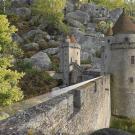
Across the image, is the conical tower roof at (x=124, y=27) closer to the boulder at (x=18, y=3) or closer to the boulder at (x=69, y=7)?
the boulder at (x=69, y=7)

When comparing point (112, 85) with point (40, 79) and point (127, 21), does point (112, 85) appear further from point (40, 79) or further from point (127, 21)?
→ point (40, 79)

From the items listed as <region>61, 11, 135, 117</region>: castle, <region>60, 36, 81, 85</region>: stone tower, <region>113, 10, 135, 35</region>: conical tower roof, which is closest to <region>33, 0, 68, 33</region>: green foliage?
<region>60, 36, 81, 85</region>: stone tower

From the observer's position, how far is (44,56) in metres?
54.6

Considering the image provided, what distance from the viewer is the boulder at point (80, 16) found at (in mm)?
77875

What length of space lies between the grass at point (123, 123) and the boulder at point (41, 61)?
78.1 ft

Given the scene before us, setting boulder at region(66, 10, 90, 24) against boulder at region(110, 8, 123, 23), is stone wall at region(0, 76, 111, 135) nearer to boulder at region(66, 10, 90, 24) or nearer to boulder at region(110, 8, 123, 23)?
boulder at region(66, 10, 90, 24)

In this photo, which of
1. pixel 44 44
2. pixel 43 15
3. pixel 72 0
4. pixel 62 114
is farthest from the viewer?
pixel 72 0

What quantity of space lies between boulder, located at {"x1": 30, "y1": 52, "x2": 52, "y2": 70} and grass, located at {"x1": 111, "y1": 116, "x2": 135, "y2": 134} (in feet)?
78.1

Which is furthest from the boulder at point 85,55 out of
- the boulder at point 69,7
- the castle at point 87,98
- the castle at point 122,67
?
the castle at point 122,67

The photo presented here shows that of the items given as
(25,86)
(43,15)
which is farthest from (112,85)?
(43,15)

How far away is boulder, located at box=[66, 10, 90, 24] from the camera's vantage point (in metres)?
77.9

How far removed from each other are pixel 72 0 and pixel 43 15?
62.5 ft

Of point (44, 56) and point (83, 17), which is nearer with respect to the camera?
point (44, 56)

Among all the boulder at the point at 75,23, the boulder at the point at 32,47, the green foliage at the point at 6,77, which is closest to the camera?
the green foliage at the point at 6,77
